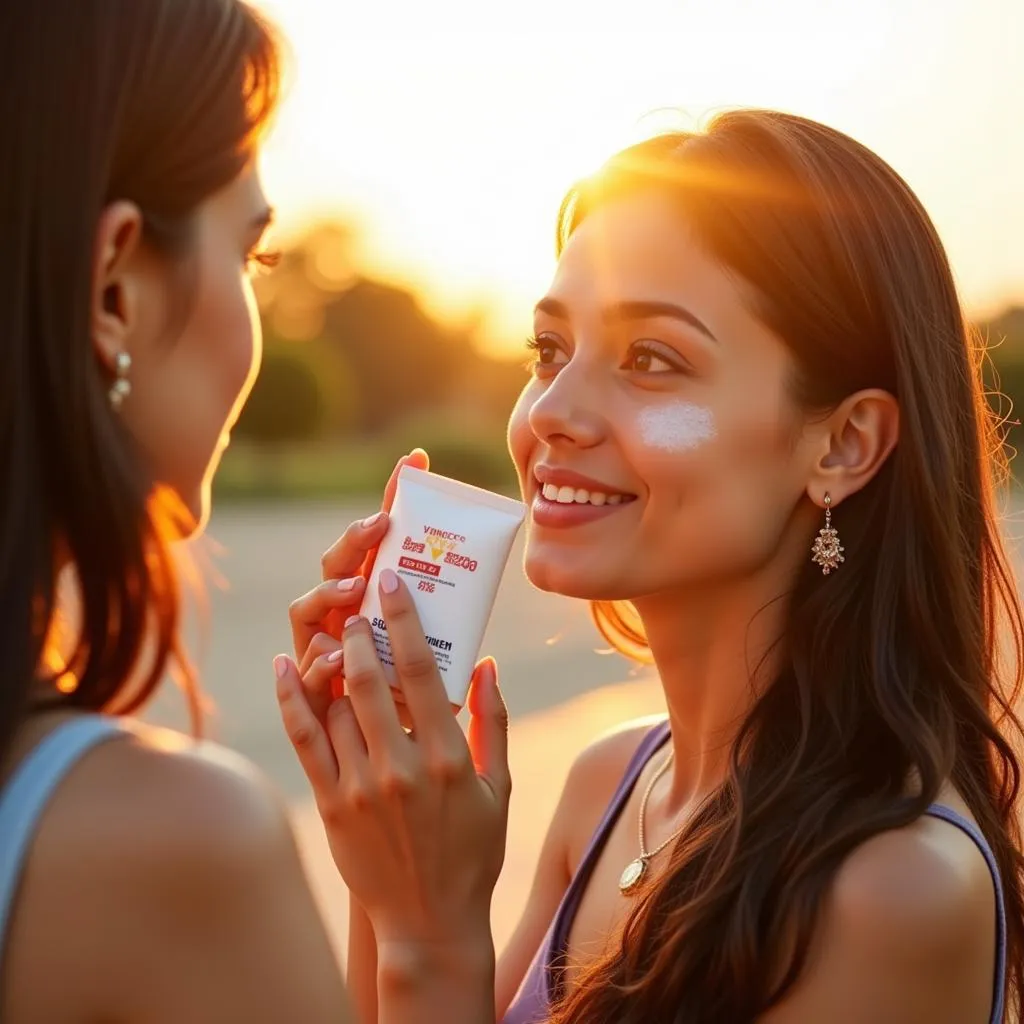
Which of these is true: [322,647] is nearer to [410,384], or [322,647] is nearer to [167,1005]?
[167,1005]

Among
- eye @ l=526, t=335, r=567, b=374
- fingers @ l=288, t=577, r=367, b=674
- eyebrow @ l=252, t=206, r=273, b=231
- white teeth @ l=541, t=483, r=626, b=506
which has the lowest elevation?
fingers @ l=288, t=577, r=367, b=674

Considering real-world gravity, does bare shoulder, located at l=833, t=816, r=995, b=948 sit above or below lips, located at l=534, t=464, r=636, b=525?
below

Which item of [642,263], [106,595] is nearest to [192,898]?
[106,595]

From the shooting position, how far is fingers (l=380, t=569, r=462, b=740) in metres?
2.18

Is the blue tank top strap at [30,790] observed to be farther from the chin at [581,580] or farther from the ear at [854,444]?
the ear at [854,444]

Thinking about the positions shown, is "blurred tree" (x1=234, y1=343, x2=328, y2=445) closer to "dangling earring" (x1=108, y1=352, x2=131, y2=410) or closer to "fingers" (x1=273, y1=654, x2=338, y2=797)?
"fingers" (x1=273, y1=654, x2=338, y2=797)

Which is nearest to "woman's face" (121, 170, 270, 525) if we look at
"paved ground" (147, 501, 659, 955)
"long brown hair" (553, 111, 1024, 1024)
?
"paved ground" (147, 501, 659, 955)

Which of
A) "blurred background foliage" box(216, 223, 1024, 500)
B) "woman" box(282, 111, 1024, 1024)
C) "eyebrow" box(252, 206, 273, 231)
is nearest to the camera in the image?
"eyebrow" box(252, 206, 273, 231)

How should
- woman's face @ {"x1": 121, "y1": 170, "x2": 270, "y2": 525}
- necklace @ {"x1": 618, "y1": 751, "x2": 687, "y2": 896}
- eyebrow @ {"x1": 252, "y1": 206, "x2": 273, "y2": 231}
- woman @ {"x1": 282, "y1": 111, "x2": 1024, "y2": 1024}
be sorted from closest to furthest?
1. woman's face @ {"x1": 121, "y1": 170, "x2": 270, "y2": 525}
2. eyebrow @ {"x1": 252, "y1": 206, "x2": 273, "y2": 231}
3. woman @ {"x1": 282, "y1": 111, "x2": 1024, "y2": 1024}
4. necklace @ {"x1": 618, "y1": 751, "x2": 687, "y2": 896}

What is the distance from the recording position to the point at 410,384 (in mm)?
55219

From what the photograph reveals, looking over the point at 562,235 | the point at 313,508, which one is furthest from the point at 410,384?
the point at 562,235

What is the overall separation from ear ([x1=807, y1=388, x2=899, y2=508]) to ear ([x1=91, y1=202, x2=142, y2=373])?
1341mm

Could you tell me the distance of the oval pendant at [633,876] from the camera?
2475 millimetres

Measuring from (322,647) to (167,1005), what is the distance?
1.14m
